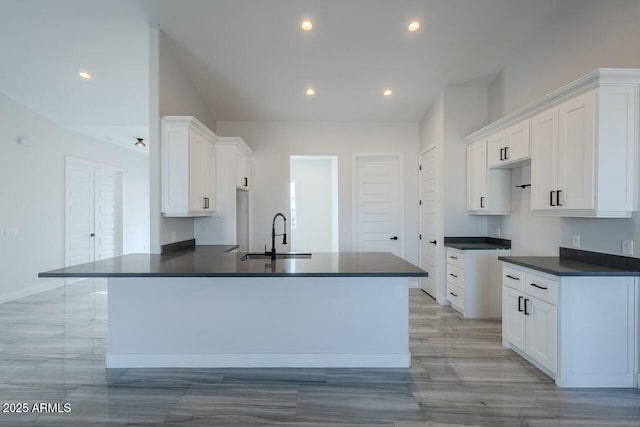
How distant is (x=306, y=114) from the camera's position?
5469 millimetres

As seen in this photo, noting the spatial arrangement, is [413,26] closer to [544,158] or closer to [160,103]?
[544,158]

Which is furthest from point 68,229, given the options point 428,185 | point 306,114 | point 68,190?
point 428,185

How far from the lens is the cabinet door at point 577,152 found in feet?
8.59

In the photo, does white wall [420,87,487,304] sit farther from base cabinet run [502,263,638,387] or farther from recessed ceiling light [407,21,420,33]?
base cabinet run [502,263,638,387]

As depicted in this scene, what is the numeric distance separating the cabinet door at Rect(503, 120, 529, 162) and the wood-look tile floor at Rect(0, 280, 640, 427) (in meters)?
1.96

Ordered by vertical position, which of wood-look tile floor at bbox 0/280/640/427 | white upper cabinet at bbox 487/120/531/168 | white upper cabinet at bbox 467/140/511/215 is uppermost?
white upper cabinet at bbox 487/120/531/168

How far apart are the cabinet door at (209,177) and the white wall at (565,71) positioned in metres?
3.78

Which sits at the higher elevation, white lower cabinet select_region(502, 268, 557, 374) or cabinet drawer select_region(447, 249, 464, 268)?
cabinet drawer select_region(447, 249, 464, 268)

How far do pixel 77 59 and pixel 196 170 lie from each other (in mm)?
1942

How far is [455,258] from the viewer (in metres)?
4.47

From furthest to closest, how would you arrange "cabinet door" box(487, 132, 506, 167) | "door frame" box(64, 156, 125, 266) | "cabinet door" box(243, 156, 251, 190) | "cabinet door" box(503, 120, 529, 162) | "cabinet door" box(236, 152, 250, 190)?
"door frame" box(64, 156, 125, 266)
"cabinet door" box(243, 156, 251, 190)
"cabinet door" box(236, 152, 250, 190)
"cabinet door" box(487, 132, 506, 167)
"cabinet door" box(503, 120, 529, 162)

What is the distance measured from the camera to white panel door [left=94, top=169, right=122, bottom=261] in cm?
687

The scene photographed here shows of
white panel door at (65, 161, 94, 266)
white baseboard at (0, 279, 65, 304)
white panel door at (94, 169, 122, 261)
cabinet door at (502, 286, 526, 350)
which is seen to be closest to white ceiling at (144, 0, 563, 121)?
cabinet door at (502, 286, 526, 350)

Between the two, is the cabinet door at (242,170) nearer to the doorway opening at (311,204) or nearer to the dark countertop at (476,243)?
the doorway opening at (311,204)
